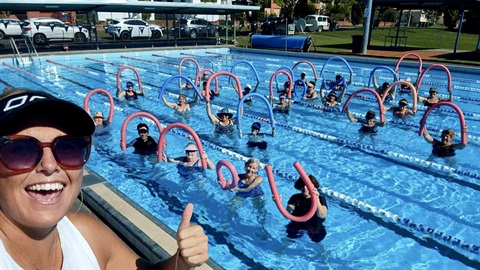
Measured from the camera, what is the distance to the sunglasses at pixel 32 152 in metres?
1.38

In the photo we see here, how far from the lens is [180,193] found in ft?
26.0

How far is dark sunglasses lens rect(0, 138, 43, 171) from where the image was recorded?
4.51 ft

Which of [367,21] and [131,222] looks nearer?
[131,222]

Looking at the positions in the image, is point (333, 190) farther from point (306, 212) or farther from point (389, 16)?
point (389, 16)

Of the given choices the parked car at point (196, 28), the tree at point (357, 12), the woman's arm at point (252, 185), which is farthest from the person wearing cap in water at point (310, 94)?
the tree at point (357, 12)

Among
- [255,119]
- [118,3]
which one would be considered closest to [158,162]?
[255,119]

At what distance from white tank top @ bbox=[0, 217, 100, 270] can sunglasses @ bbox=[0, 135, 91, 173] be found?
0.39 metres

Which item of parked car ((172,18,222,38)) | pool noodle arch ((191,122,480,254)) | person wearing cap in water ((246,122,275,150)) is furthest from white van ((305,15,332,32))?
pool noodle arch ((191,122,480,254))

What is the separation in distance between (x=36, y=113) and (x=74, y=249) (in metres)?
0.66

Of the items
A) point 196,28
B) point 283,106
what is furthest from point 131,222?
point 196,28

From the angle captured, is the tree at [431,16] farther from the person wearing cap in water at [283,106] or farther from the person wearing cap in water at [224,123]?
the person wearing cap in water at [224,123]

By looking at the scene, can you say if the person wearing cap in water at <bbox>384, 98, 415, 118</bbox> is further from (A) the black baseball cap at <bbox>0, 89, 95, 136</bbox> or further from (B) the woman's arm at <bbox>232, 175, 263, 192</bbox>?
(A) the black baseball cap at <bbox>0, 89, 95, 136</bbox>

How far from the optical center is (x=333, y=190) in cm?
809

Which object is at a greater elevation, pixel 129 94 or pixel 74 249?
pixel 74 249
